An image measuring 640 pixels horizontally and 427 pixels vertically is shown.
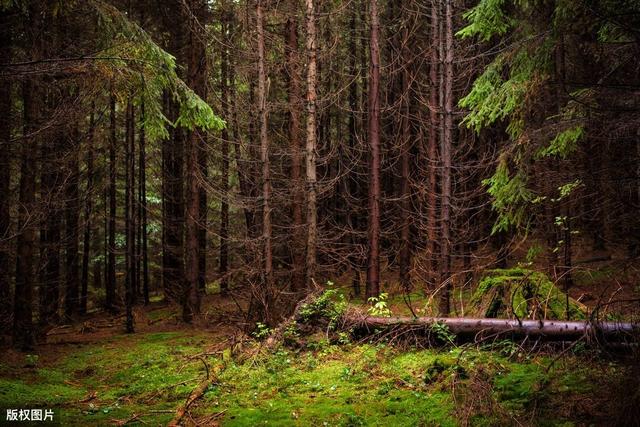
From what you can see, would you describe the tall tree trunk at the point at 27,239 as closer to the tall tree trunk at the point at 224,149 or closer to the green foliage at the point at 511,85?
the tall tree trunk at the point at 224,149

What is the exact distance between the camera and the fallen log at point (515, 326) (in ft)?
16.6

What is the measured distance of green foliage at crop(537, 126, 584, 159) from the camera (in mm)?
7885

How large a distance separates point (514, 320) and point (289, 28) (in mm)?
12239

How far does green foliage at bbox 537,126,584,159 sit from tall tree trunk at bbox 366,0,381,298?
16.8 feet

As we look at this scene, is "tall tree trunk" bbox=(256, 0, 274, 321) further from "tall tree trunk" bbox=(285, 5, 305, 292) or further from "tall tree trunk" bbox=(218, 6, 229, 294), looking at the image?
"tall tree trunk" bbox=(218, 6, 229, 294)

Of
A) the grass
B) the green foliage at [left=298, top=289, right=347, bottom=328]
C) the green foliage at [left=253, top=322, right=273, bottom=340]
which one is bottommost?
the grass

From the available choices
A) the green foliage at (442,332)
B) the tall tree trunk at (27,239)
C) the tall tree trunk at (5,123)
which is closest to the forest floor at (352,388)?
the green foliage at (442,332)

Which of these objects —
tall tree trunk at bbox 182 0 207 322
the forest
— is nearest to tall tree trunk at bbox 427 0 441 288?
the forest

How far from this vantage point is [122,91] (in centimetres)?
912

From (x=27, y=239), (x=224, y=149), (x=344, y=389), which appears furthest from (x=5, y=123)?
(x=344, y=389)

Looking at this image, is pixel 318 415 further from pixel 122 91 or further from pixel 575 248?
pixel 575 248

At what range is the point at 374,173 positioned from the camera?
1341cm

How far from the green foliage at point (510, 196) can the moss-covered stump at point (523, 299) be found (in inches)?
109

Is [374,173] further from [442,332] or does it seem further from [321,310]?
[442,332]
